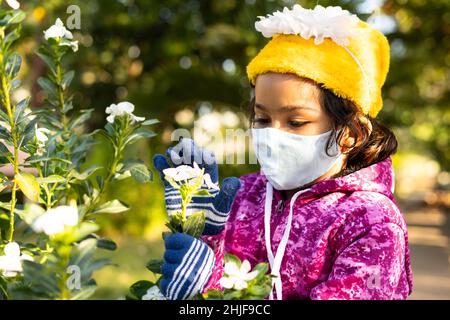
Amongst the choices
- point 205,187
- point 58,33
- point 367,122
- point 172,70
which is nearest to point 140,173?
point 205,187

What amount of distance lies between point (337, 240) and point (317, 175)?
0.24 m

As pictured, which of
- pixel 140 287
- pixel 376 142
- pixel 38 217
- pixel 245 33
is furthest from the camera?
pixel 245 33

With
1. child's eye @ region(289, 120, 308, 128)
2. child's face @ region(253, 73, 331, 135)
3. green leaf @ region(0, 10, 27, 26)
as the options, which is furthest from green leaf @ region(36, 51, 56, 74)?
child's eye @ region(289, 120, 308, 128)

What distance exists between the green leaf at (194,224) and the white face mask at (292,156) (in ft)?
1.35

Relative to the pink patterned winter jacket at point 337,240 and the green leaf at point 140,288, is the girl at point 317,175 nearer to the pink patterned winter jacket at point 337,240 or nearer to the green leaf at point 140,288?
the pink patterned winter jacket at point 337,240

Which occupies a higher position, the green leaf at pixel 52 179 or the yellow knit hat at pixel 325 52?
the yellow knit hat at pixel 325 52

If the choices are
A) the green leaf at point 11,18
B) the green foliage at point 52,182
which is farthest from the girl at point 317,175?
the green leaf at point 11,18

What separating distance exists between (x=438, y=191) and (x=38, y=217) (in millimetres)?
18268

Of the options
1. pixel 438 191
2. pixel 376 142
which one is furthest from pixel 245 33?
pixel 438 191

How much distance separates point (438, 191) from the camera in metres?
18.0

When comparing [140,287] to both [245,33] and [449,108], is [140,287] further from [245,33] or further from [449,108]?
[449,108]

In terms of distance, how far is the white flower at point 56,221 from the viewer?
0.87m

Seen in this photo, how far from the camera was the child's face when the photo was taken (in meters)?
1.57
